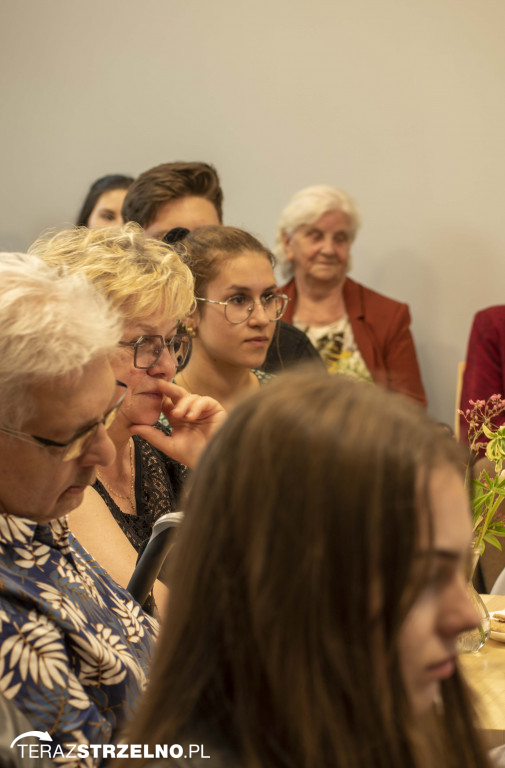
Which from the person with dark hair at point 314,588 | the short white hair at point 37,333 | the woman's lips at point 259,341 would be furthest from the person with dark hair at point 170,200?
the person with dark hair at point 314,588

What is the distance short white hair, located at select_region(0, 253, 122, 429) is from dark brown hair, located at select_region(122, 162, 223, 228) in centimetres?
174

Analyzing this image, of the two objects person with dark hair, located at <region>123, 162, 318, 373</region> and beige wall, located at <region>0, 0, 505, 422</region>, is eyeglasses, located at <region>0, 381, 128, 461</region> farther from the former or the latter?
beige wall, located at <region>0, 0, 505, 422</region>

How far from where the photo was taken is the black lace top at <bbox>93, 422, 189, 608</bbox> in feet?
6.32

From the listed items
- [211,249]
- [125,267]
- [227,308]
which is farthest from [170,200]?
[125,267]

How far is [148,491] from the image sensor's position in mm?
2064

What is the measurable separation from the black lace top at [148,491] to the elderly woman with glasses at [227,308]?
18.0 inches

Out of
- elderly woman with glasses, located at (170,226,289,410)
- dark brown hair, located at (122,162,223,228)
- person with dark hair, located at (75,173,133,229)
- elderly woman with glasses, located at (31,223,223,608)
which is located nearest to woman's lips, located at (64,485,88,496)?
elderly woman with glasses, located at (31,223,223,608)

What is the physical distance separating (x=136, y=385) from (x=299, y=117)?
3.01m

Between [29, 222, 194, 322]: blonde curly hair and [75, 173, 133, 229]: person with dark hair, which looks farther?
[75, 173, 133, 229]: person with dark hair

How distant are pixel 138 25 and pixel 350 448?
4399 mm

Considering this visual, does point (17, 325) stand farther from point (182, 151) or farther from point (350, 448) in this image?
point (182, 151)

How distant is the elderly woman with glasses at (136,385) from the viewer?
5.61 feet

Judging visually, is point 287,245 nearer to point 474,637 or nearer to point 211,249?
point 211,249

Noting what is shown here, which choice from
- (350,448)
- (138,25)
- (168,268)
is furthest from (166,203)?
(350,448)
